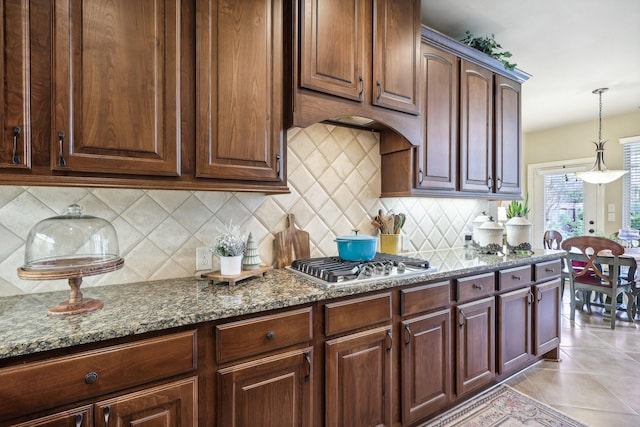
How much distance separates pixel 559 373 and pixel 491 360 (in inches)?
34.8

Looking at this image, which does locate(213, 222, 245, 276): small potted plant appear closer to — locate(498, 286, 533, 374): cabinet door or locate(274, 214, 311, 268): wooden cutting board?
locate(274, 214, 311, 268): wooden cutting board

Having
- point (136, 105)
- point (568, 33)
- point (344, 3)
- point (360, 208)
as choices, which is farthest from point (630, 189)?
point (136, 105)

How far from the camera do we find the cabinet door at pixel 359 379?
4.65 ft

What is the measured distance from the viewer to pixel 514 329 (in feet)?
7.46

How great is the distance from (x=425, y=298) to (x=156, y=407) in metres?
1.34

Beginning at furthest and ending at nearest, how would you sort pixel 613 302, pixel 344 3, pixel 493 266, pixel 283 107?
pixel 613 302 → pixel 493 266 → pixel 344 3 → pixel 283 107

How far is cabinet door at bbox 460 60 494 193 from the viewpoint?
2445 mm

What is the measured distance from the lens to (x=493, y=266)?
207cm

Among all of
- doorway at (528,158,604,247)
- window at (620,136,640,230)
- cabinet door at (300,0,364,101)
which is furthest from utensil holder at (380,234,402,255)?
window at (620,136,640,230)

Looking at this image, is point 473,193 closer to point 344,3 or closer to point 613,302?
point 344,3

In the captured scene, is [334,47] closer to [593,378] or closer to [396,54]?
[396,54]

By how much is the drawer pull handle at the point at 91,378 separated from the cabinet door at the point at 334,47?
57.1 inches

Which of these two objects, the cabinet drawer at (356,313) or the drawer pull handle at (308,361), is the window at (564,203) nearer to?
the cabinet drawer at (356,313)

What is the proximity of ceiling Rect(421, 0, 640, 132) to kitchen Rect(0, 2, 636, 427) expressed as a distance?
1230 millimetres
